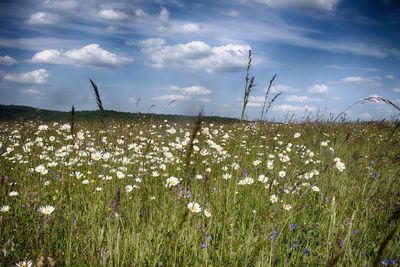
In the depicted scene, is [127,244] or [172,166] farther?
[172,166]

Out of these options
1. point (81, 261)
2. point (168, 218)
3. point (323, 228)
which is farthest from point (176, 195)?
point (323, 228)

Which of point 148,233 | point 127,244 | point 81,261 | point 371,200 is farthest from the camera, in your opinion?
point 371,200

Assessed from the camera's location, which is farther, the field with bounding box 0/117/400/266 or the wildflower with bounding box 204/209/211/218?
the wildflower with bounding box 204/209/211/218

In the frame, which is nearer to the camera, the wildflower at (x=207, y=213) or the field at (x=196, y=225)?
the field at (x=196, y=225)

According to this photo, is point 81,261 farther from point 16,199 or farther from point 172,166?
point 172,166

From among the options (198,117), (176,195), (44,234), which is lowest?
(44,234)

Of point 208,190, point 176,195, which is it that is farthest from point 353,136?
point 176,195

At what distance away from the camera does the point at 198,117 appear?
50.9 inches

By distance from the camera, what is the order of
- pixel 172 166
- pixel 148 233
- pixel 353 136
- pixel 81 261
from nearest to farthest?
pixel 81 261 < pixel 148 233 < pixel 172 166 < pixel 353 136

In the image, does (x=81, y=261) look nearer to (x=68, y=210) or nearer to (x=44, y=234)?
(x=44, y=234)

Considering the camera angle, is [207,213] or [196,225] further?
[207,213]

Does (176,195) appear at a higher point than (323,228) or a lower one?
higher

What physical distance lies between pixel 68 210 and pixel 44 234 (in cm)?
63

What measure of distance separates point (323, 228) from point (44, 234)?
2394 millimetres
